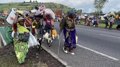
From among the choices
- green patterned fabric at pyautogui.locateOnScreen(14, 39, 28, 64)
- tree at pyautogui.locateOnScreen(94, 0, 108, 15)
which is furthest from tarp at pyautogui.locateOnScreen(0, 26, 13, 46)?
tree at pyautogui.locateOnScreen(94, 0, 108, 15)

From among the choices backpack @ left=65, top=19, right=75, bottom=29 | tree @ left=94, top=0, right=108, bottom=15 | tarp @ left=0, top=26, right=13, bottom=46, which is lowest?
tree @ left=94, top=0, right=108, bottom=15

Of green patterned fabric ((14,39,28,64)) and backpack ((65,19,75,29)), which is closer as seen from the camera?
green patterned fabric ((14,39,28,64))

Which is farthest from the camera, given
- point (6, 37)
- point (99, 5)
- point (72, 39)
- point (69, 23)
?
point (99, 5)

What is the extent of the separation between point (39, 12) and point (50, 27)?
Result: 1.18 m

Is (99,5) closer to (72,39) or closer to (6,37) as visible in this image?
(6,37)

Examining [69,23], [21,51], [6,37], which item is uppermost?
[69,23]

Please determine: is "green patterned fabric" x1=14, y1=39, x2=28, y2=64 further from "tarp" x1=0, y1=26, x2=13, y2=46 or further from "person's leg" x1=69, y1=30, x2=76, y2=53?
"tarp" x1=0, y1=26, x2=13, y2=46

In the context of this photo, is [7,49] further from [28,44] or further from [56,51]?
[28,44]

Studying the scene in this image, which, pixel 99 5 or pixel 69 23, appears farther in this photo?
pixel 99 5

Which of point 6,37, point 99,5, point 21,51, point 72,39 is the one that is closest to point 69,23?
point 72,39

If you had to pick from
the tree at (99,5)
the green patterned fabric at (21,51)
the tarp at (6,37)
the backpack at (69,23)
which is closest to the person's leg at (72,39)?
the backpack at (69,23)

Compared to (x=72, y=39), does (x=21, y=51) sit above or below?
above

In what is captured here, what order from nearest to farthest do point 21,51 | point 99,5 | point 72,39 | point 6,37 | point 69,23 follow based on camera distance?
point 21,51, point 69,23, point 72,39, point 6,37, point 99,5

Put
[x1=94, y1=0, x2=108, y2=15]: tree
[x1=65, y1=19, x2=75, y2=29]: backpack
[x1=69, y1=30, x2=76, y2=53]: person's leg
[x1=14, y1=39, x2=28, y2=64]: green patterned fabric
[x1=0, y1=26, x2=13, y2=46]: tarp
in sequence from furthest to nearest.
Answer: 1. [x1=94, y1=0, x2=108, y2=15]: tree
2. [x1=0, y1=26, x2=13, y2=46]: tarp
3. [x1=69, y1=30, x2=76, y2=53]: person's leg
4. [x1=65, y1=19, x2=75, y2=29]: backpack
5. [x1=14, y1=39, x2=28, y2=64]: green patterned fabric
